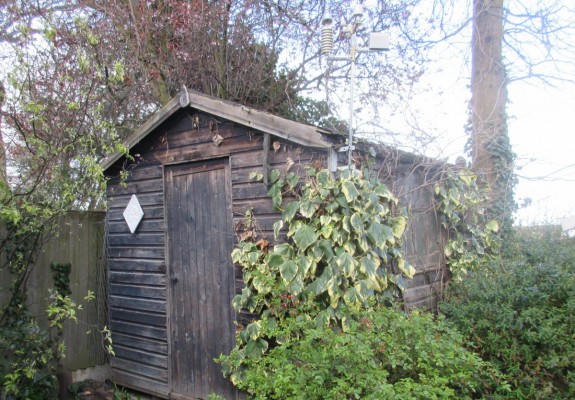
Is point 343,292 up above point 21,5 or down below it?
below

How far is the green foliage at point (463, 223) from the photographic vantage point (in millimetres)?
6094

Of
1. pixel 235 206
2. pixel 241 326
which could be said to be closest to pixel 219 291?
pixel 241 326

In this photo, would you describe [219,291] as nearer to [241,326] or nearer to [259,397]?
[241,326]

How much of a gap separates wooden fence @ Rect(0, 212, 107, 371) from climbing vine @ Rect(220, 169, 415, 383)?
2.69 metres

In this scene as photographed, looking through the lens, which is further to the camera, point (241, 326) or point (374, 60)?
point (374, 60)

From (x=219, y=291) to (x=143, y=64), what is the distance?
4.91m

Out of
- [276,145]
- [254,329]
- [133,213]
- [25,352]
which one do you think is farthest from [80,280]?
[276,145]

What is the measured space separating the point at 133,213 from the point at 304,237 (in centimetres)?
281

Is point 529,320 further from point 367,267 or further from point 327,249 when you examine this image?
point 327,249

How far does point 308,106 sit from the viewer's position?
9.15 meters

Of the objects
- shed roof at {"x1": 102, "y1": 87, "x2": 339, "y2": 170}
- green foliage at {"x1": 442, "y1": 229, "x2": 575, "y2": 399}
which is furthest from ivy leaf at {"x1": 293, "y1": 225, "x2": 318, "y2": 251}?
green foliage at {"x1": 442, "y1": 229, "x2": 575, "y2": 399}

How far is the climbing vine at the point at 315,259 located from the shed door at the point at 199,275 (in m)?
0.50

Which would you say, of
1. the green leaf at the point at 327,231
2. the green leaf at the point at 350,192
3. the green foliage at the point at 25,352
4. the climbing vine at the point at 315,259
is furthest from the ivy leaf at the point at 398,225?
the green foliage at the point at 25,352

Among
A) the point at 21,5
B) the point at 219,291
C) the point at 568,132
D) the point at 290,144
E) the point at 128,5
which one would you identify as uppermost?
the point at 128,5
